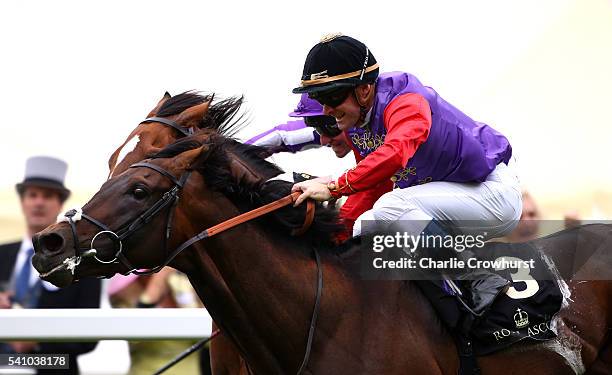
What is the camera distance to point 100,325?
4.54 meters

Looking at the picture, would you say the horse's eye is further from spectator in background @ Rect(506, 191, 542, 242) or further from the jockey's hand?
spectator in background @ Rect(506, 191, 542, 242)

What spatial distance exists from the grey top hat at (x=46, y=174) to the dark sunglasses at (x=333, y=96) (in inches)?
86.0

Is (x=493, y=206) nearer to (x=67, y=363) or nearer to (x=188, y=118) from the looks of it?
(x=188, y=118)

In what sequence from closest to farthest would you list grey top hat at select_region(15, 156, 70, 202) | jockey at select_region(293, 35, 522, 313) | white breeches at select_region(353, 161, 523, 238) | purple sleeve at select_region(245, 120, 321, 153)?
jockey at select_region(293, 35, 522, 313), white breeches at select_region(353, 161, 523, 238), purple sleeve at select_region(245, 120, 321, 153), grey top hat at select_region(15, 156, 70, 202)

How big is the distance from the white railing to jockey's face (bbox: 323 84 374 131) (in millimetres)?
1603

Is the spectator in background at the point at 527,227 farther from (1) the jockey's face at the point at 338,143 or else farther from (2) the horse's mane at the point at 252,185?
(2) the horse's mane at the point at 252,185

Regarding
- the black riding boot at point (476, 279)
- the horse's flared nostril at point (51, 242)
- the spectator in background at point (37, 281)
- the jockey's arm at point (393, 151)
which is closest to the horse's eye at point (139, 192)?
the horse's flared nostril at point (51, 242)

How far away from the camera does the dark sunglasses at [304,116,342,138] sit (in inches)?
154

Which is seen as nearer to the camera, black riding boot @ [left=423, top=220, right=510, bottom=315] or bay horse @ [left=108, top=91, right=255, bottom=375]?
bay horse @ [left=108, top=91, right=255, bottom=375]

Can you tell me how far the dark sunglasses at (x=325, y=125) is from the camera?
12.8 ft

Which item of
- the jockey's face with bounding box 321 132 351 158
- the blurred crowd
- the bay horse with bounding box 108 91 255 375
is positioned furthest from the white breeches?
the blurred crowd

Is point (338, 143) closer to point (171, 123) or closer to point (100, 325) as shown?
point (171, 123)

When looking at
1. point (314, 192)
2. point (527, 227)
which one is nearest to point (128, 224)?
point (314, 192)

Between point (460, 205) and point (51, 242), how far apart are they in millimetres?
1502
